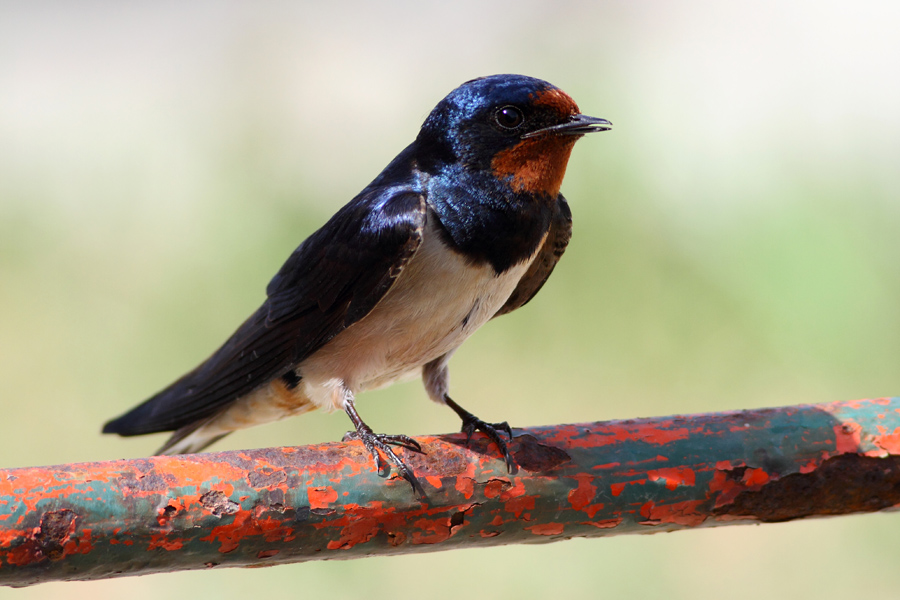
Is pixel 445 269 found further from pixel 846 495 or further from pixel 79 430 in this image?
pixel 79 430

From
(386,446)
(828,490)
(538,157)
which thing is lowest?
(828,490)

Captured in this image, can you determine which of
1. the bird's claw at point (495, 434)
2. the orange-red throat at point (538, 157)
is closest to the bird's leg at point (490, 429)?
the bird's claw at point (495, 434)

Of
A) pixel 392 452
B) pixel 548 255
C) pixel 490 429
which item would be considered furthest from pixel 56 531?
pixel 548 255

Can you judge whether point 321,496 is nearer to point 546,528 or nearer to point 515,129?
point 546,528

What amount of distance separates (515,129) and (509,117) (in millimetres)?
21

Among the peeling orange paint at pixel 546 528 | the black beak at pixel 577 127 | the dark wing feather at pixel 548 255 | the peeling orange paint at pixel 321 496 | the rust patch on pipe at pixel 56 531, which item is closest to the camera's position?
the rust patch on pipe at pixel 56 531

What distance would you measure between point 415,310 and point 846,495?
2.18 feet

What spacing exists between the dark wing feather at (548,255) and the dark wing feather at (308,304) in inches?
11.4

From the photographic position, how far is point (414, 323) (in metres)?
1.56

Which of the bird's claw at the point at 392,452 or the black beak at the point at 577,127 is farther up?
the black beak at the point at 577,127

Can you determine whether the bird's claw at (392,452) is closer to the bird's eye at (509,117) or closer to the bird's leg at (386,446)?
the bird's leg at (386,446)

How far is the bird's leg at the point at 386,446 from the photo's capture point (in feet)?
3.54

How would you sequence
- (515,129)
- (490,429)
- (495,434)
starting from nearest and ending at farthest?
(495,434) → (490,429) → (515,129)

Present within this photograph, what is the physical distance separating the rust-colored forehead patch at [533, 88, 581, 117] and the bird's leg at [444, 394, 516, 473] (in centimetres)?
47
